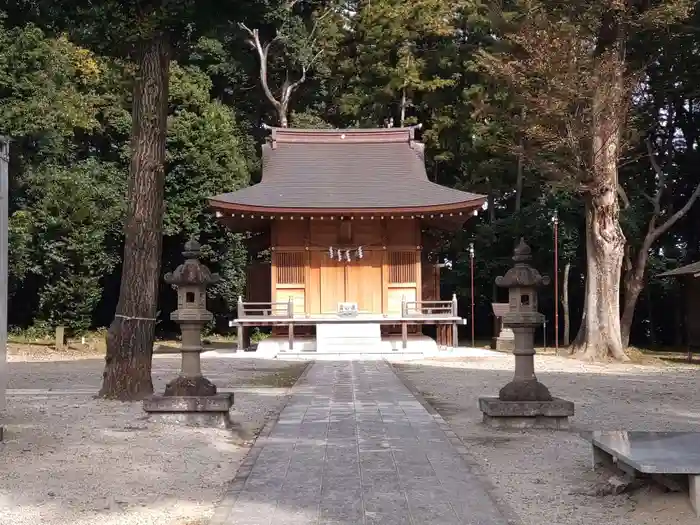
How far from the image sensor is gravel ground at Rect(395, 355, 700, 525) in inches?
180

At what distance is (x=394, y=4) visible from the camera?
2934cm

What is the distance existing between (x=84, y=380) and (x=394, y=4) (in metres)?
21.6

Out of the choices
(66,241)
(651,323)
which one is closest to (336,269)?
(66,241)

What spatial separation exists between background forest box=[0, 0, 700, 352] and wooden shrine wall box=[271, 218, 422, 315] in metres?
4.41

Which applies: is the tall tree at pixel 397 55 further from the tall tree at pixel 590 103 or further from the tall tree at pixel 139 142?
the tall tree at pixel 139 142

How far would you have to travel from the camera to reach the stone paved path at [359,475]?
14.2ft

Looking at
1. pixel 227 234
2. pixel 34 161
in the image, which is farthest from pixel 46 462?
pixel 227 234

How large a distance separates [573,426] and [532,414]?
0.61 metres

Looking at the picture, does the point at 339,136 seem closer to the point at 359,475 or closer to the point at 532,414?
the point at 532,414

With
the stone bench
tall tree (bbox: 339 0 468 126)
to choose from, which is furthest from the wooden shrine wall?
the stone bench

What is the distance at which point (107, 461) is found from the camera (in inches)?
229

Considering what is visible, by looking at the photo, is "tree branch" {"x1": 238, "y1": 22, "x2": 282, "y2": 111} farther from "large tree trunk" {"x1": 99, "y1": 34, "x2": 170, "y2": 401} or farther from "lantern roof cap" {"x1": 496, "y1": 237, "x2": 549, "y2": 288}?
"lantern roof cap" {"x1": 496, "y1": 237, "x2": 549, "y2": 288}

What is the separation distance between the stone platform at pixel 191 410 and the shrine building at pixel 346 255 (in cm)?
1119

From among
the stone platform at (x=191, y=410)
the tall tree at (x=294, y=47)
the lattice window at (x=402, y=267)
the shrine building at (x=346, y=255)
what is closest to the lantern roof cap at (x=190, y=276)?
the stone platform at (x=191, y=410)
